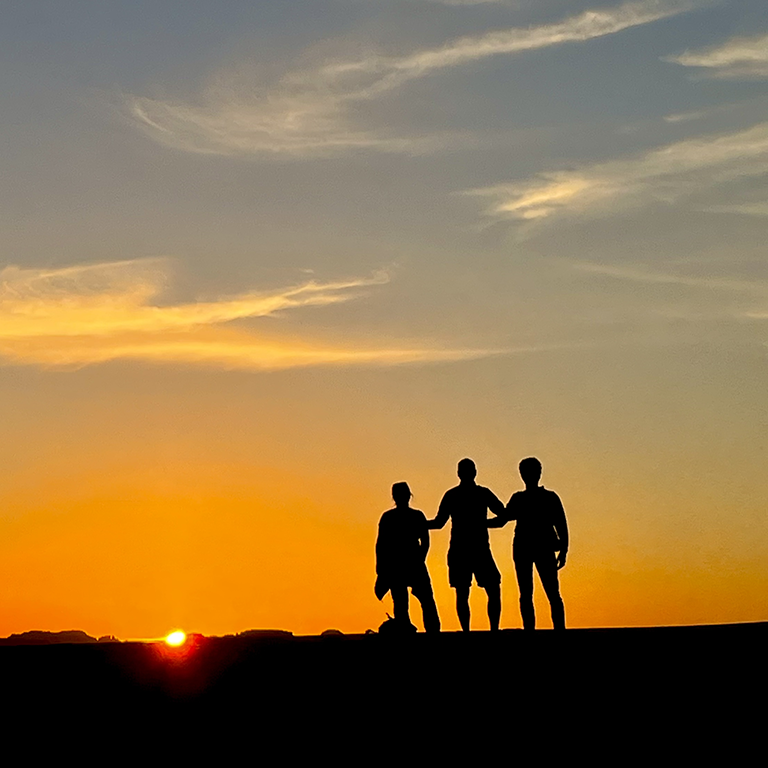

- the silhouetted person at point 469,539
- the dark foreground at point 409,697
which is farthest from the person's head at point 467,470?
the dark foreground at point 409,697

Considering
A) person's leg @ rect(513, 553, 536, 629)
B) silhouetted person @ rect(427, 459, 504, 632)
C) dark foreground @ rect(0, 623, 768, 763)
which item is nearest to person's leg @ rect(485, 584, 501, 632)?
silhouetted person @ rect(427, 459, 504, 632)

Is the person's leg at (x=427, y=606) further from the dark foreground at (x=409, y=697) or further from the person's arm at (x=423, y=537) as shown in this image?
the dark foreground at (x=409, y=697)

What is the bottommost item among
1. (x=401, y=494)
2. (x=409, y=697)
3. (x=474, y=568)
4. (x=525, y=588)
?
(x=409, y=697)

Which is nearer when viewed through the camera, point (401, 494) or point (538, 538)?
point (538, 538)

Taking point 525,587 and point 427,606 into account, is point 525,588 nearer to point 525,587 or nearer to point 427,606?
point 525,587

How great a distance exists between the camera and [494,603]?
20.5 meters

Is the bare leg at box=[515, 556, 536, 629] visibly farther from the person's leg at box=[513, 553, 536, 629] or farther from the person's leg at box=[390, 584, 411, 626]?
the person's leg at box=[390, 584, 411, 626]

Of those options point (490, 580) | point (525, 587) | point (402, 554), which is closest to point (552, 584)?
point (525, 587)

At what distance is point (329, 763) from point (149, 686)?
Result: 310cm

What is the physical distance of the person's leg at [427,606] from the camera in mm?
21062

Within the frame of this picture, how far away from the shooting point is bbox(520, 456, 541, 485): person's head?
19.4 metres

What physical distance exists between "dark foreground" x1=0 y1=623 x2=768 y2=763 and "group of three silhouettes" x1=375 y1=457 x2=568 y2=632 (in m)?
2.90

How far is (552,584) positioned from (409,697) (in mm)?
6309

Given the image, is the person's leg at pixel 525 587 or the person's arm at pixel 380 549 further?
the person's arm at pixel 380 549
